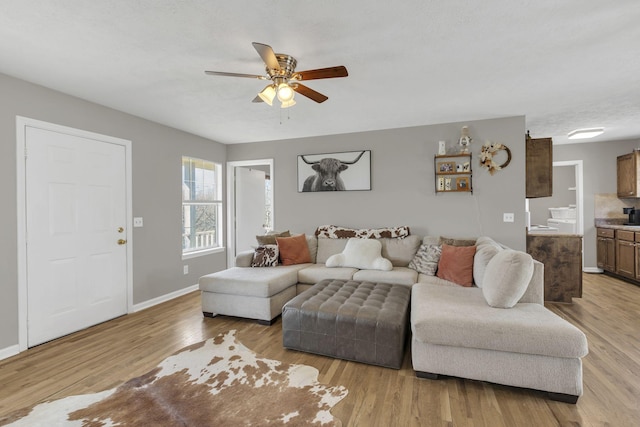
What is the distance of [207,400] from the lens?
1.91 meters

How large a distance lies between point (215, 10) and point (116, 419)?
8.08 ft

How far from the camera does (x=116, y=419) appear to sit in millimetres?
1736

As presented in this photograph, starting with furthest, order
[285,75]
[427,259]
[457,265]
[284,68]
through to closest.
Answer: [427,259] < [457,265] < [284,68] < [285,75]

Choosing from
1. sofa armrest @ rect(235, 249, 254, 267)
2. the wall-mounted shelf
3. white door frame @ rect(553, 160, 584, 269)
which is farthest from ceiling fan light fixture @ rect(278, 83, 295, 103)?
white door frame @ rect(553, 160, 584, 269)

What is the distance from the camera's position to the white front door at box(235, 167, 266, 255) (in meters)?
5.37

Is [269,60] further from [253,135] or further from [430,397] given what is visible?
[253,135]

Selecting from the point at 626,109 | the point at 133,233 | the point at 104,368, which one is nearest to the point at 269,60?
the point at 104,368

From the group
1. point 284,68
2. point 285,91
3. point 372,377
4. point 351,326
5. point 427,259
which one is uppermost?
point 284,68

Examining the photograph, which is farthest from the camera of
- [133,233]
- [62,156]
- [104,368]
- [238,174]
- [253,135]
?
[238,174]

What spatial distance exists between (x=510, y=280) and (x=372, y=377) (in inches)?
48.7

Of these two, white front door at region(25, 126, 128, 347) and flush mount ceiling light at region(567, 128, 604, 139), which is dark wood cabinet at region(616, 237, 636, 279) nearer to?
flush mount ceiling light at region(567, 128, 604, 139)

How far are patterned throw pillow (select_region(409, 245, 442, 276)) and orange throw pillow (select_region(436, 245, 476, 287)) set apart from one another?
0.09m

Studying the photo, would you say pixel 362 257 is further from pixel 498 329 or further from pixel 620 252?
pixel 620 252

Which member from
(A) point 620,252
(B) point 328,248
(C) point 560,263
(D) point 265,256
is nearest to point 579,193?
(A) point 620,252
